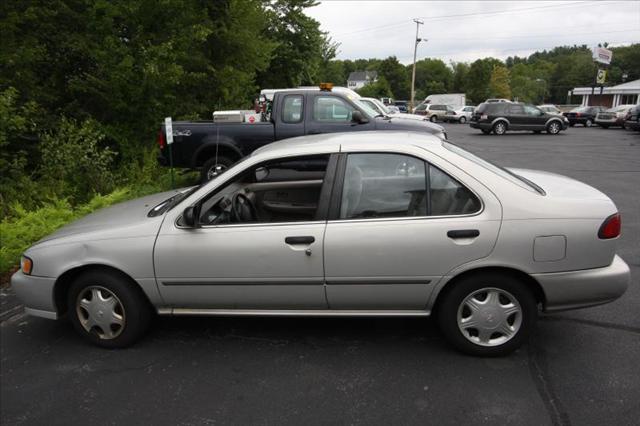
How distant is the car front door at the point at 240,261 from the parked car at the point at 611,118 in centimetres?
3084

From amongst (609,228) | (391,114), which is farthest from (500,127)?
(609,228)

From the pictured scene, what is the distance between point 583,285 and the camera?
3.29m

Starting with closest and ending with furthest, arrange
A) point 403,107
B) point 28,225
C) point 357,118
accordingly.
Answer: point 28,225, point 357,118, point 403,107

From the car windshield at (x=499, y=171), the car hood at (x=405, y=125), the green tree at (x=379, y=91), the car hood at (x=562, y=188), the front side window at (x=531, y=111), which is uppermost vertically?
the green tree at (x=379, y=91)

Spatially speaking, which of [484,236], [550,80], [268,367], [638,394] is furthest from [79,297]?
[550,80]

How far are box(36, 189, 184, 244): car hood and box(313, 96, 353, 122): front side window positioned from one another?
16.9 feet

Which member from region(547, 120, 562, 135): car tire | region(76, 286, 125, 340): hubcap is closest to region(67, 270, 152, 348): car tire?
region(76, 286, 125, 340): hubcap

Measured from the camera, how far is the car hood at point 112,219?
3.73 m

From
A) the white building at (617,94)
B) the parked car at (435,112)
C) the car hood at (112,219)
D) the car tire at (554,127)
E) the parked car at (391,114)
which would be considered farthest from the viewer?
the white building at (617,94)

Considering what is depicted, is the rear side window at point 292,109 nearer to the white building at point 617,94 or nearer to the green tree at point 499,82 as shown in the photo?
the white building at point 617,94

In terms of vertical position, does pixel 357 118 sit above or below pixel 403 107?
below

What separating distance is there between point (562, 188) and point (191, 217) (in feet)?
9.06

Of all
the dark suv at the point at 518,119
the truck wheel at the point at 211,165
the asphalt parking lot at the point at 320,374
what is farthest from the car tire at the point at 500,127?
the asphalt parking lot at the point at 320,374

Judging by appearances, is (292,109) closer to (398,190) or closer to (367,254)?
(398,190)
